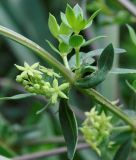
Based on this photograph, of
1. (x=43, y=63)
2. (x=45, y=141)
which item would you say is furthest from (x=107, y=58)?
(x=43, y=63)

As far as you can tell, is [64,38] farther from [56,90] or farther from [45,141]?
[45,141]

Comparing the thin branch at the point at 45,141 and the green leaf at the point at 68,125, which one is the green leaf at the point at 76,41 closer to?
the green leaf at the point at 68,125

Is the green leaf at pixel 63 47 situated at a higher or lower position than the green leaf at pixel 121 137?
higher

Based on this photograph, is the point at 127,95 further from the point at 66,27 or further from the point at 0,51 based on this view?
the point at 66,27

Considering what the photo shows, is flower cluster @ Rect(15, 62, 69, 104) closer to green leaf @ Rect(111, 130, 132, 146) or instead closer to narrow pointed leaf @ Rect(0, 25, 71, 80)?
narrow pointed leaf @ Rect(0, 25, 71, 80)

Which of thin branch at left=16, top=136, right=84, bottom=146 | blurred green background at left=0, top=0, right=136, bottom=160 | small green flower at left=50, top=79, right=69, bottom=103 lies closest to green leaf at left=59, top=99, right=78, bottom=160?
small green flower at left=50, top=79, right=69, bottom=103

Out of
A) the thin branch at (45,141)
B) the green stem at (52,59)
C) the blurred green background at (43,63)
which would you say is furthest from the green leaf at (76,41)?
the thin branch at (45,141)
